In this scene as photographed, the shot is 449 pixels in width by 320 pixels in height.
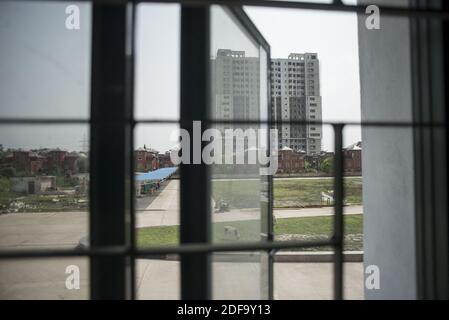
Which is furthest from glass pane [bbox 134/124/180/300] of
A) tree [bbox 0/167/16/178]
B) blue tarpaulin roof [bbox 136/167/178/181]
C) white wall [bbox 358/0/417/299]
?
white wall [bbox 358/0/417/299]

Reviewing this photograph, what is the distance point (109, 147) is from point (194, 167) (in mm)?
317

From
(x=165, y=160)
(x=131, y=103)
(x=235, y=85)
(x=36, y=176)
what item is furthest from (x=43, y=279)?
(x=235, y=85)

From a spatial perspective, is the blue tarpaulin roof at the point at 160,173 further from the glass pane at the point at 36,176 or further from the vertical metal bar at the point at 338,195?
the vertical metal bar at the point at 338,195

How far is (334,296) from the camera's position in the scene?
1.00m

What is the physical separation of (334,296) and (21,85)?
141 centimetres

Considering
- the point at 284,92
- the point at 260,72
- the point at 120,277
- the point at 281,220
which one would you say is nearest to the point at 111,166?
the point at 120,277

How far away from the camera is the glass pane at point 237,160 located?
1.18 m

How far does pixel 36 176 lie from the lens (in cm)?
116

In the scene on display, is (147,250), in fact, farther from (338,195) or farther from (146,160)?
(338,195)

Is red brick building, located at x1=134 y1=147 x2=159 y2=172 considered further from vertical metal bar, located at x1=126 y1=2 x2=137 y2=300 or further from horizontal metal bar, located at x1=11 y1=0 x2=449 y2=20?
horizontal metal bar, located at x1=11 y1=0 x2=449 y2=20

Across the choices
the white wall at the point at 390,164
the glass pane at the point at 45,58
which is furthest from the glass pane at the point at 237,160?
the white wall at the point at 390,164

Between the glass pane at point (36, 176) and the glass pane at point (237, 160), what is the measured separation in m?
0.53

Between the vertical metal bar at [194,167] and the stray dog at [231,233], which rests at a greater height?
the vertical metal bar at [194,167]

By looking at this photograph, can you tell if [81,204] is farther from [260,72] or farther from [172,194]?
[260,72]
